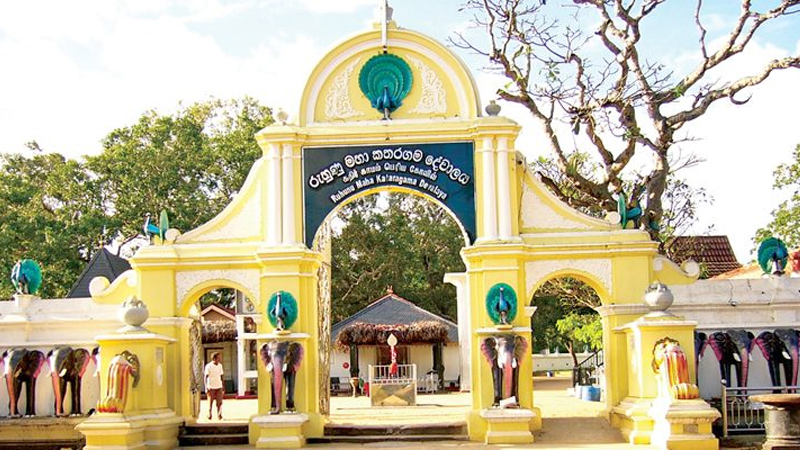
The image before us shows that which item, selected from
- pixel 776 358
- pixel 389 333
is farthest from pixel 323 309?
pixel 389 333

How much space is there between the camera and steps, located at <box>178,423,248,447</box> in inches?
628

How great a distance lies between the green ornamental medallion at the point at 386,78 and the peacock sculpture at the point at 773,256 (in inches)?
251

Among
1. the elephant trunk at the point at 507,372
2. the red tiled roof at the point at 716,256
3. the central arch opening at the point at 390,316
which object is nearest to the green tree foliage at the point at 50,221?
the central arch opening at the point at 390,316

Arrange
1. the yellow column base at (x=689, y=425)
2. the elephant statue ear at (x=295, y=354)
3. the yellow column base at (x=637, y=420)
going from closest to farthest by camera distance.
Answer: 1. the yellow column base at (x=689, y=425)
2. the yellow column base at (x=637, y=420)
3. the elephant statue ear at (x=295, y=354)

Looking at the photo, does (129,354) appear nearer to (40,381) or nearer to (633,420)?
(40,381)

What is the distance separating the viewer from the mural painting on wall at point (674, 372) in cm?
1424

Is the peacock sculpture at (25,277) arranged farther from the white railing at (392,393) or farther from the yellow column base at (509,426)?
the white railing at (392,393)

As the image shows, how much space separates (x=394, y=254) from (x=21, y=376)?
21441 millimetres

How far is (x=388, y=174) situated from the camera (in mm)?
16281

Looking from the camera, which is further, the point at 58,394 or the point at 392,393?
the point at 392,393

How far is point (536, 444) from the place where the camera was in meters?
15.0

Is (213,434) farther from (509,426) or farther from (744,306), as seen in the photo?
(744,306)

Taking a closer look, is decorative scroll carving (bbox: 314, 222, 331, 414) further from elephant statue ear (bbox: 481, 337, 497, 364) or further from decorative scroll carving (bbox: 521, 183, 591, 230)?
decorative scroll carving (bbox: 521, 183, 591, 230)

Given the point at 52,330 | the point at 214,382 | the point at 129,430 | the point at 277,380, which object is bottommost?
the point at 129,430
